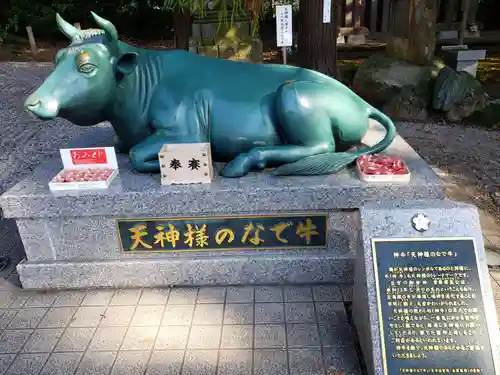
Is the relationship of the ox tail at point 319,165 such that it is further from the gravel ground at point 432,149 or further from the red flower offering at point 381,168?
the gravel ground at point 432,149

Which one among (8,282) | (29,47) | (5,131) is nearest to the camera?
(8,282)

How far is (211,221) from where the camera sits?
136 inches

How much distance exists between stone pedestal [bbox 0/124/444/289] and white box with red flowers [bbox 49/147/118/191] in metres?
0.09

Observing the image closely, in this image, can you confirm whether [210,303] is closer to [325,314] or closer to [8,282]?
[325,314]

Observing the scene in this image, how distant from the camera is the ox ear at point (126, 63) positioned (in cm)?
337

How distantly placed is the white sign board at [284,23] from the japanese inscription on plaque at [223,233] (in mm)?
3870

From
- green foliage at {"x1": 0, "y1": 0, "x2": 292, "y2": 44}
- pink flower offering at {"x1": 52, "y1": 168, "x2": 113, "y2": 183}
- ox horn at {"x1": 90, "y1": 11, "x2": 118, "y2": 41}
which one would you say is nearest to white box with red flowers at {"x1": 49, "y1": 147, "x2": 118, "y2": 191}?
pink flower offering at {"x1": 52, "y1": 168, "x2": 113, "y2": 183}

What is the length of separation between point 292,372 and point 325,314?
60cm

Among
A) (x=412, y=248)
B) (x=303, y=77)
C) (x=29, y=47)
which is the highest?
(x=303, y=77)

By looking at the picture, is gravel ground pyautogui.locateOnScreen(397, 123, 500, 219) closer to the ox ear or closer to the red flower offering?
the red flower offering

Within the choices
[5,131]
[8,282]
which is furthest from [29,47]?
[8,282]

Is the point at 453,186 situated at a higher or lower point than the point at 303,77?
lower

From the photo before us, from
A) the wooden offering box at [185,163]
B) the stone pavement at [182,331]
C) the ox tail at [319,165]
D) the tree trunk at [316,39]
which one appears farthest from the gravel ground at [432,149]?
the wooden offering box at [185,163]

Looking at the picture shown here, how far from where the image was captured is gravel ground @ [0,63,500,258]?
560 centimetres
